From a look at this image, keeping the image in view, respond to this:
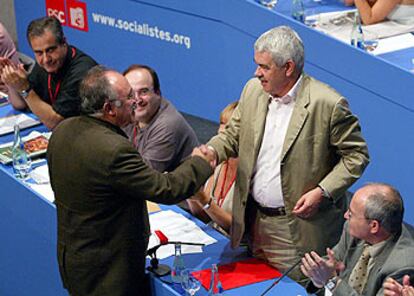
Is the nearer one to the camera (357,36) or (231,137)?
(231,137)

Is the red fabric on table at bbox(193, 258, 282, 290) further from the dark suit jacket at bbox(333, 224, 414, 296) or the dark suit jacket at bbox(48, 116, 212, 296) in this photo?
the dark suit jacket at bbox(333, 224, 414, 296)

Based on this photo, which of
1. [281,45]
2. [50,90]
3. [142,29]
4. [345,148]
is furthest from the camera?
[142,29]

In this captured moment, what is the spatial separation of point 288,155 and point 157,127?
3.02ft

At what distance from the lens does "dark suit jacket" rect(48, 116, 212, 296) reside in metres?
3.38

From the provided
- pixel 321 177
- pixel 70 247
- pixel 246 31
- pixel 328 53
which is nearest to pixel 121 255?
pixel 70 247

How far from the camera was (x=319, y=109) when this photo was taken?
12.2 ft

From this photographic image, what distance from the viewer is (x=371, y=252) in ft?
11.3

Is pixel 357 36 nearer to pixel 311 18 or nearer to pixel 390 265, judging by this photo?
pixel 311 18

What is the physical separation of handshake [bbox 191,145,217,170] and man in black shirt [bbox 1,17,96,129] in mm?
1206

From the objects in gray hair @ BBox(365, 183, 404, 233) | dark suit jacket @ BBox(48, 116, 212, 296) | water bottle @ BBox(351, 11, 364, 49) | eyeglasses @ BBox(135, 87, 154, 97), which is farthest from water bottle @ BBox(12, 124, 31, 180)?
water bottle @ BBox(351, 11, 364, 49)

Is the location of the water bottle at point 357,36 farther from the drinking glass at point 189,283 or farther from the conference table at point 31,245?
the drinking glass at point 189,283

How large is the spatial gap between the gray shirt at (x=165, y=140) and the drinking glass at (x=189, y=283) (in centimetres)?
100

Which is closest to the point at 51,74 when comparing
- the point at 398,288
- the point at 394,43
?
the point at 394,43

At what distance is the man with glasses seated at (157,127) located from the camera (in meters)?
4.44
